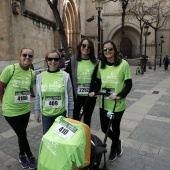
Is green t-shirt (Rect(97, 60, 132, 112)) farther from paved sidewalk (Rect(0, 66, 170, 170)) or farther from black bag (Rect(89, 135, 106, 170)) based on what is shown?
paved sidewalk (Rect(0, 66, 170, 170))

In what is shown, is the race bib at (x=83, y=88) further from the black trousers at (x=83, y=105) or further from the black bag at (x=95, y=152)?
the black bag at (x=95, y=152)

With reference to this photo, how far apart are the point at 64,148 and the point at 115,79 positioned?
1504 millimetres

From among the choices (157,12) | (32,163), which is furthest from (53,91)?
(157,12)

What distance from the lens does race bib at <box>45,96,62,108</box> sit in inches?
126

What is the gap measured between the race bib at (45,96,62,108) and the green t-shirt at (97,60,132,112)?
0.76m

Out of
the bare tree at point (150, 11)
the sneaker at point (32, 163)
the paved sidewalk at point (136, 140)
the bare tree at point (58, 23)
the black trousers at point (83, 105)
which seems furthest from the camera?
the bare tree at point (150, 11)

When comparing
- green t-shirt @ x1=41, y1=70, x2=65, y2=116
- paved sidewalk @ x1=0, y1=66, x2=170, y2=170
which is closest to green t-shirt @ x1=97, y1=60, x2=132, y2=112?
green t-shirt @ x1=41, y1=70, x2=65, y2=116

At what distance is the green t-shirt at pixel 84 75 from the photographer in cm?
377

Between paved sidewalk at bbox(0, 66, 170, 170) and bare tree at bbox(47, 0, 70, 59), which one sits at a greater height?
bare tree at bbox(47, 0, 70, 59)

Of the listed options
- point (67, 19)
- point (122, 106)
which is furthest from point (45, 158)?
point (67, 19)

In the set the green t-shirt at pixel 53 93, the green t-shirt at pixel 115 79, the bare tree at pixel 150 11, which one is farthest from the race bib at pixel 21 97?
the bare tree at pixel 150 11

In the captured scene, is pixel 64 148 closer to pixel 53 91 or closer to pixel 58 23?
pixel 53 91

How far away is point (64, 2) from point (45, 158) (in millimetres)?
21302

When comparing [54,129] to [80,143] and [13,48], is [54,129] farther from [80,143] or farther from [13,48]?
[13,48]
